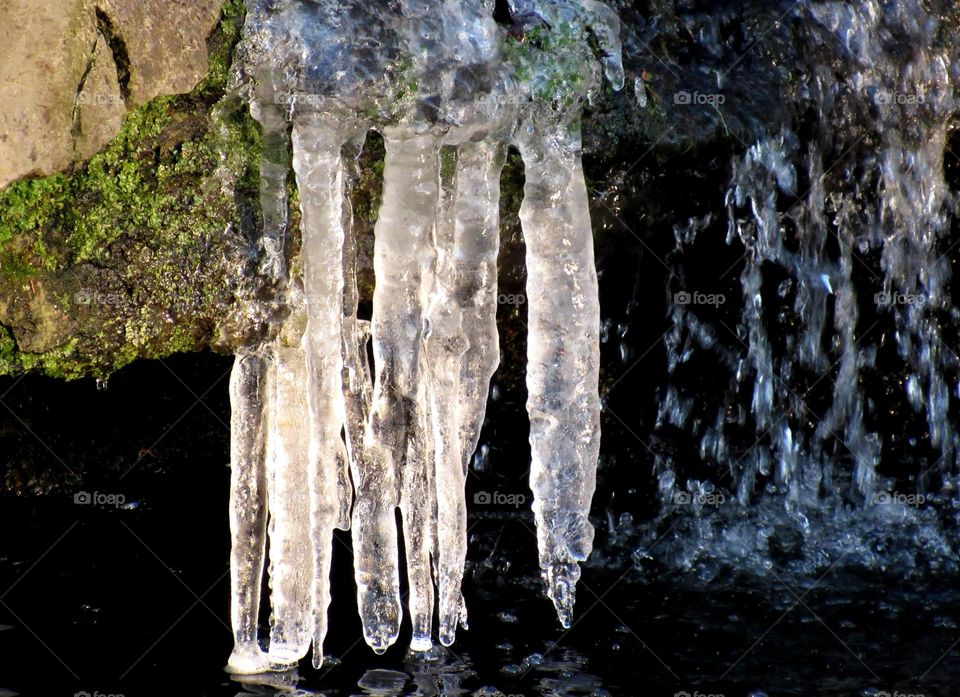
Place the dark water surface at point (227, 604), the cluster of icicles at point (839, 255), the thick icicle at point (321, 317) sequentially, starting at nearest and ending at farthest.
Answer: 1. the thick icicle at point (321, 317)
2. the dark water surface at point (227, 604)
3. the cluster of icicles at point (839, 255)

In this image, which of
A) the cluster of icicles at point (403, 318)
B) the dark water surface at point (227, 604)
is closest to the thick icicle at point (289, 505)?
the cluster of icicles at point (403, 318)

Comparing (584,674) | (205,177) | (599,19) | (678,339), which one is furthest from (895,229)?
(205,177)

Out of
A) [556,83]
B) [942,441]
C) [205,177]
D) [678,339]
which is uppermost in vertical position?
[556,83]

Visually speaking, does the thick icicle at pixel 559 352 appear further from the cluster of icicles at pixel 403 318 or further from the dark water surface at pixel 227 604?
the dark water surface at pixel 227 604

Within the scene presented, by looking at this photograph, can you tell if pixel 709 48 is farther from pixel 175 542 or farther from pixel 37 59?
pixel 175 542

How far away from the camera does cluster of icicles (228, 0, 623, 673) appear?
304cm

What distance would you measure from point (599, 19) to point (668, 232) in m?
0.84

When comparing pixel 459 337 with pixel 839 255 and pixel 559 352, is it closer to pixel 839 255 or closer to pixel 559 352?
pixel 559 352

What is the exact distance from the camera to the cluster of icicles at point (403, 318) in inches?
120

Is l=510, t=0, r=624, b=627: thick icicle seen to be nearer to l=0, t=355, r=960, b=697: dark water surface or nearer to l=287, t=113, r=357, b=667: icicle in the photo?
l=0, t=355, r=960, b=697: dark water surface

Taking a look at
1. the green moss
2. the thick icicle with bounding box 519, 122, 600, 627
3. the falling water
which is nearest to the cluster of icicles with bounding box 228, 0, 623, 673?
the thick icicle with bounding box 519, 122, 600, 627

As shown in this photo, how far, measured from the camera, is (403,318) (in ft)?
10.1

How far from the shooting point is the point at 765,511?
14.6 ft

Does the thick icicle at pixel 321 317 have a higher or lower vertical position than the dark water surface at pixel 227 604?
higher
